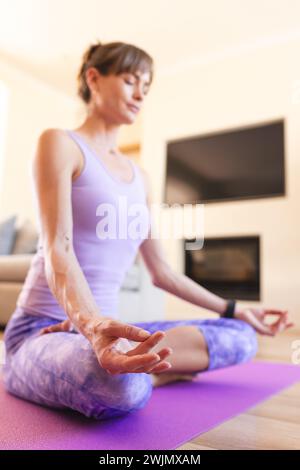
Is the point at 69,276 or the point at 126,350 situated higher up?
the point at 69,276

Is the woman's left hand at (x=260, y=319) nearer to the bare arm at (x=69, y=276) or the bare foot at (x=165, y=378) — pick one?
the bare foot at (x=165, y=378)

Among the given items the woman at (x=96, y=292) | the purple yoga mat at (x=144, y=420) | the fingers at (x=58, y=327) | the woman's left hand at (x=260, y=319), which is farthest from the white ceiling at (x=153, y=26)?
the fingers at (x=58, y=327)

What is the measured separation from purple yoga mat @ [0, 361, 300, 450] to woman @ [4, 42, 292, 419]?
3 centimetres

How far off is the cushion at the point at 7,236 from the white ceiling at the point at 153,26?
165cm

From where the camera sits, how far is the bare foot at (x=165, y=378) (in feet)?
3.85

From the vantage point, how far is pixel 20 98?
4578mm

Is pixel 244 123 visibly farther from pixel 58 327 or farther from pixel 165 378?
pixel 58 327

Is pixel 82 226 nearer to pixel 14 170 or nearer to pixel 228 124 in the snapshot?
pixel 228 124

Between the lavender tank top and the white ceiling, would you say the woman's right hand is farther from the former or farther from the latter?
the white ceiling

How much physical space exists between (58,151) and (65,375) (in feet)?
1.40

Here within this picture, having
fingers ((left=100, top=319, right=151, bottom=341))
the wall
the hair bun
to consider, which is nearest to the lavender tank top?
the hair bun

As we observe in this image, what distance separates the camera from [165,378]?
3.91ft

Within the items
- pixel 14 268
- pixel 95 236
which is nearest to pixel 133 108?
pixel 95 236

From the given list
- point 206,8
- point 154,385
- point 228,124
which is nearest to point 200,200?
point 228,124
